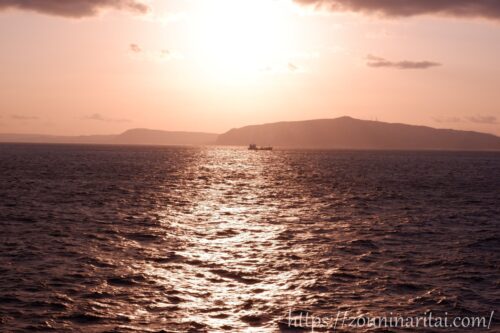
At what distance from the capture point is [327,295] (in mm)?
27078

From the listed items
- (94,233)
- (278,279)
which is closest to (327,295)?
(278,279)

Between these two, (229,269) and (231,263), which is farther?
(231,263)

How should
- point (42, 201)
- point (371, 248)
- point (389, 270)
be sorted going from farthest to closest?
1. point (42, 201)
2. point (371, 248)
3. point (389, 270)

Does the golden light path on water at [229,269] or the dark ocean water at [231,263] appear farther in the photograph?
the dark ocean water at [231,263]

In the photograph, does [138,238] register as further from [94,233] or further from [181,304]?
[181,304]

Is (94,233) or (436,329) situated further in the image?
(94,233)

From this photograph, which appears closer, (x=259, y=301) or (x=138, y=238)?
(x=259, y=301)

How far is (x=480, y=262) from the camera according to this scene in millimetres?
34875

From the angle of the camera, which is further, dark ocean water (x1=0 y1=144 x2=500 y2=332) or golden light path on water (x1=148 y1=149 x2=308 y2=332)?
dark ocean water (x1=0 y1=144 x2=500 y2=332)

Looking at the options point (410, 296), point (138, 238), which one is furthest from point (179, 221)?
point (410, 296)

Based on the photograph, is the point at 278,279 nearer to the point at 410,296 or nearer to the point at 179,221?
the point at 410,296

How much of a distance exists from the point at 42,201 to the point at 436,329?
53316 mm

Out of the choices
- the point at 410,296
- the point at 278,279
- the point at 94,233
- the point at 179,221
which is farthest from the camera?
the point at 179,221

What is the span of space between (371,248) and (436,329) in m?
16.3
